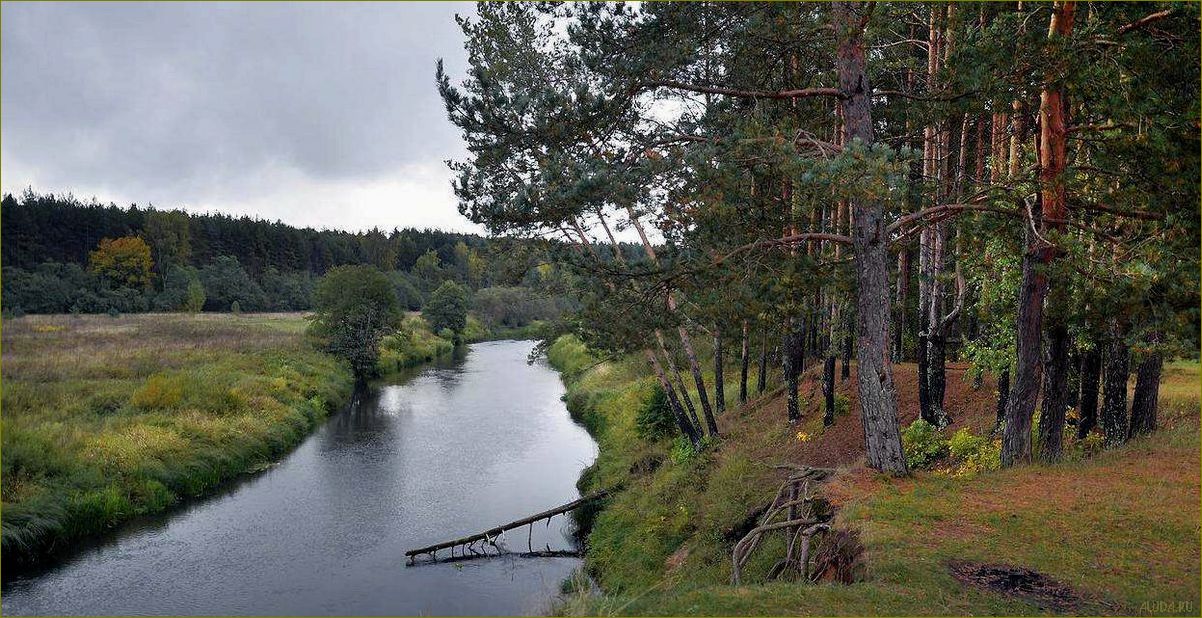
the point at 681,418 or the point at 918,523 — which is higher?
the point at 918,523

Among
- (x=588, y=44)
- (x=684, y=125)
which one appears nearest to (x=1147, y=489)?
(x=684, y=125)

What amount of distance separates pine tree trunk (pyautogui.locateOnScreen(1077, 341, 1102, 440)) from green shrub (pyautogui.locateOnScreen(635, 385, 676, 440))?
10.7 meters

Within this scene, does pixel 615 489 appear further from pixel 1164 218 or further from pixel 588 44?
pixel 1164 218

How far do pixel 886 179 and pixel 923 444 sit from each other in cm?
698

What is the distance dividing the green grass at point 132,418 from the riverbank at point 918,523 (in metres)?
12.4

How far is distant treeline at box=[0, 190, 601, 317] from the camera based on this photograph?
65.4m

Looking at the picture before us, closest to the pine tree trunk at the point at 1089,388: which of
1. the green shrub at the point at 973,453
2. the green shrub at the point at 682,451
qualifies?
the green shrub at the point at 973,453

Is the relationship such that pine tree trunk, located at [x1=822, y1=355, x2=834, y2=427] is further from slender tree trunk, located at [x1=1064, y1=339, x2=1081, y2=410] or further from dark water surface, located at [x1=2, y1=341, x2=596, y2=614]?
dark water surface, located at [x1=2, y1=341, x2=596, y2=614]

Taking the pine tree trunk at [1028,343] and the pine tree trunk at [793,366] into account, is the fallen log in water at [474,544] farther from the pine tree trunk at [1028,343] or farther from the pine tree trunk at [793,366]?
Result: the pine tree trunk at [1028,343]

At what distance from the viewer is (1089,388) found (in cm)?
1262

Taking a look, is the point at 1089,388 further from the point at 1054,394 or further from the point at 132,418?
the point at 132,418

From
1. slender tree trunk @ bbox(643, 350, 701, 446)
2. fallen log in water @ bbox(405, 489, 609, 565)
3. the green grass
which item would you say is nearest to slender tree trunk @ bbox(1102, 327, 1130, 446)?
slender tree trunk @ bbox(643, 350, 701, 446)

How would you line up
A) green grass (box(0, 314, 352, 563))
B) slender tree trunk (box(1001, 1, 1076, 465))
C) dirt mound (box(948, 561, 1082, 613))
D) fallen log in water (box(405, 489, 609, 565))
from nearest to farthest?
dirt mound (box(948, 561, 1082, 613)) → slender tree trunk (box(1001, 1, 1076, 465)) → fallen log in water (box(405, 489, 609, 565)) → green grass (box(0, 314, 352, 563))

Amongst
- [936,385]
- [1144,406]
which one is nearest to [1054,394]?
[1144,406]
